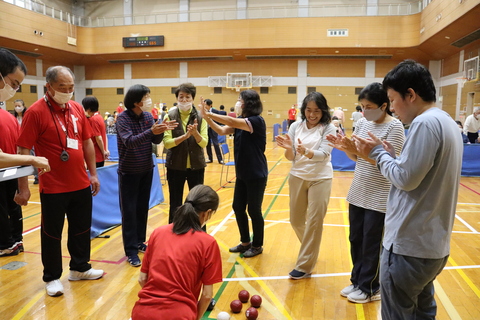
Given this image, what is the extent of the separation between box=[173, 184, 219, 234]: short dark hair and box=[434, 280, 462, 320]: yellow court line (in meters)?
2.19

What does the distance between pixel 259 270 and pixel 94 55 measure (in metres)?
22.1

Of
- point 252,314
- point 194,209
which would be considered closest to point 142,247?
point 252,314

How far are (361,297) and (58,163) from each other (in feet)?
9.07

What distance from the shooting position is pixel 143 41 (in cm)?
2091

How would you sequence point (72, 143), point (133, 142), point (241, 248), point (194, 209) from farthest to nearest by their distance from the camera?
point (241, 248), point (133, 142), point (72, 143), point (194, 209)

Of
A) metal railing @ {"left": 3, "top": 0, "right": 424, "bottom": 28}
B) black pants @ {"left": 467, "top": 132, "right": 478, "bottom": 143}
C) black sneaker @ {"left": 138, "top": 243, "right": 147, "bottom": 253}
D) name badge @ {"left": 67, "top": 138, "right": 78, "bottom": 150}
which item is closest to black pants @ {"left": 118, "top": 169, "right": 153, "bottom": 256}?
black sneaker @ {"left": 138, "top": 243, "right": 147, "bottom": 253}

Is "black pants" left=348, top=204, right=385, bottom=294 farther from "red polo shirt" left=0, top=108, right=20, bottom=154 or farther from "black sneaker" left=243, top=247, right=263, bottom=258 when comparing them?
"red polo shirt" left=0, top=108, right=20, bottom=154

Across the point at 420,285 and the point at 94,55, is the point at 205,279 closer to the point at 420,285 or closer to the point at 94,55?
the point at 420,285

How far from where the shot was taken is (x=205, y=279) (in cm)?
186

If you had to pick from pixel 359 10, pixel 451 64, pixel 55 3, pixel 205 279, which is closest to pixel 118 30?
pixel 55 3

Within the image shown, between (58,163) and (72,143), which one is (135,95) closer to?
(72,143)

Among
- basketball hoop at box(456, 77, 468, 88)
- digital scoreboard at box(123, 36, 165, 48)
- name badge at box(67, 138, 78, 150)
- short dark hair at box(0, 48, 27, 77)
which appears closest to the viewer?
short dark hair at box(0, 48, 27, 77)

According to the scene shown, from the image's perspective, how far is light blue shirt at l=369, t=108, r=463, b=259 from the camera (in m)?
1.58

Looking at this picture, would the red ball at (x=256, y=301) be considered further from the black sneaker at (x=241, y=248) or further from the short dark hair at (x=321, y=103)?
the short dark hair at (x=321, y=103)
